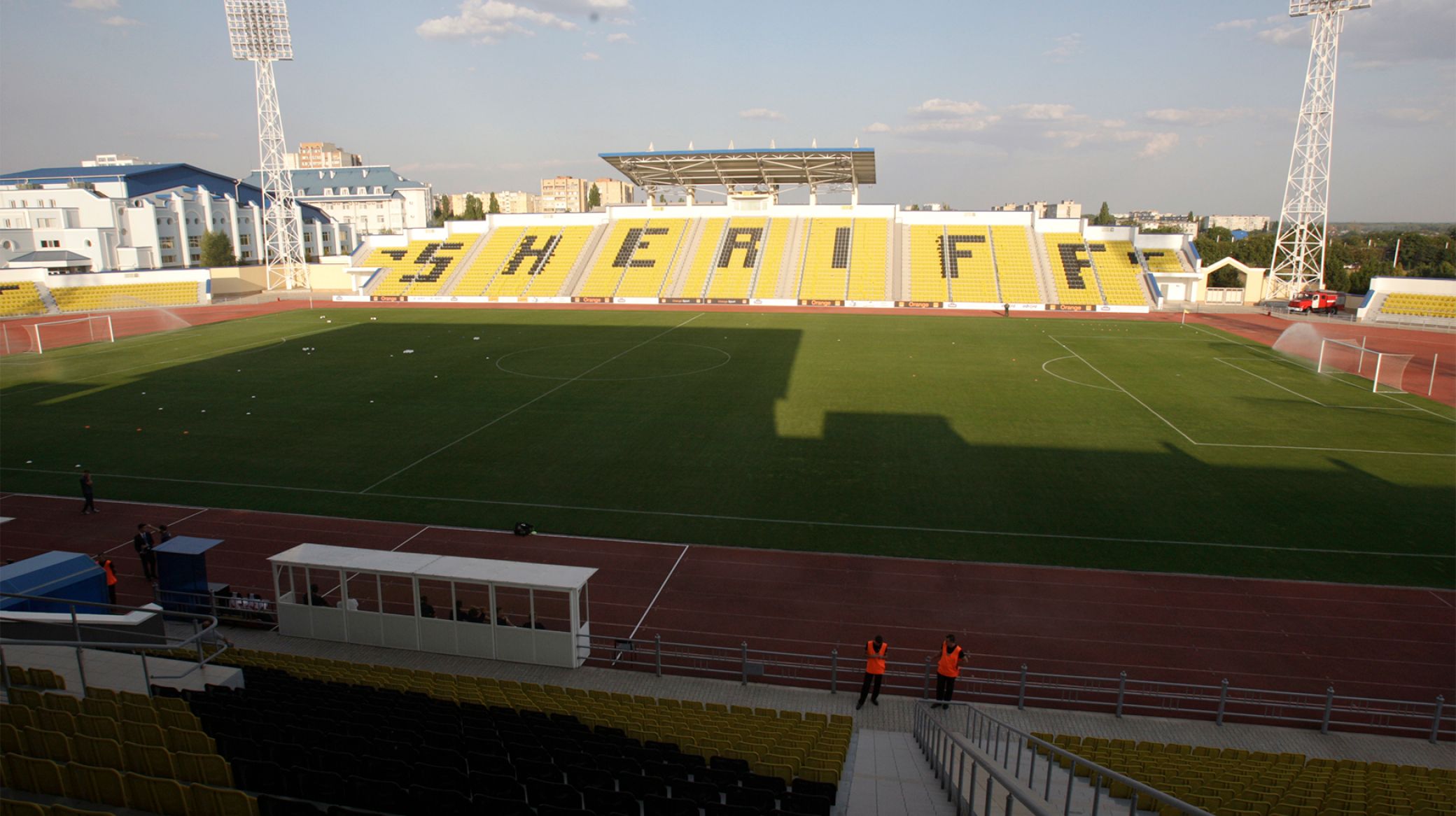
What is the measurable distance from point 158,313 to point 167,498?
4248 cm

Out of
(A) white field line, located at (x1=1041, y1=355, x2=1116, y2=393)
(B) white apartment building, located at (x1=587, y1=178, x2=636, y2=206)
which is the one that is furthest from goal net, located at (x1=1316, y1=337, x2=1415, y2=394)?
(B) white apartment building, located at (x1=587, y1=178, x2=636, y2=206)

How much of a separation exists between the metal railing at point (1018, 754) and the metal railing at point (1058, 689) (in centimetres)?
56

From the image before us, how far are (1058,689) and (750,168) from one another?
189 ft

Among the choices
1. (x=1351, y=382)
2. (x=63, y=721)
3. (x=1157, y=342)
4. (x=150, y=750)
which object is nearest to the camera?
(x=150, y=750)

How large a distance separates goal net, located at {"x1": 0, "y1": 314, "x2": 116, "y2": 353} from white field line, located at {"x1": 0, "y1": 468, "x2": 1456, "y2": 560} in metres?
26.6

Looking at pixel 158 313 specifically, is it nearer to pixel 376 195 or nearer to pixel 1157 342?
pixel 1157 342

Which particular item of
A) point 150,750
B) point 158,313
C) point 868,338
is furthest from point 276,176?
point 150,750

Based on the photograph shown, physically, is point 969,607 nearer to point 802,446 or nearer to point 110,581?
point 802,446

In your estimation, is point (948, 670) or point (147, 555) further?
point (147, 555)

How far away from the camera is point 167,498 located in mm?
18875

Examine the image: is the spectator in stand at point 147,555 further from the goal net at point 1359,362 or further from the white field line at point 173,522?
the goal net at point 1359,362

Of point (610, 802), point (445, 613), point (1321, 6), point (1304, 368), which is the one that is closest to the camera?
point (610, 802)

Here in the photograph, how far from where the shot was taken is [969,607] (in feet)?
45.6

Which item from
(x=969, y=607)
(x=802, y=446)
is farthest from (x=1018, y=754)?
(x=802, y=446)
